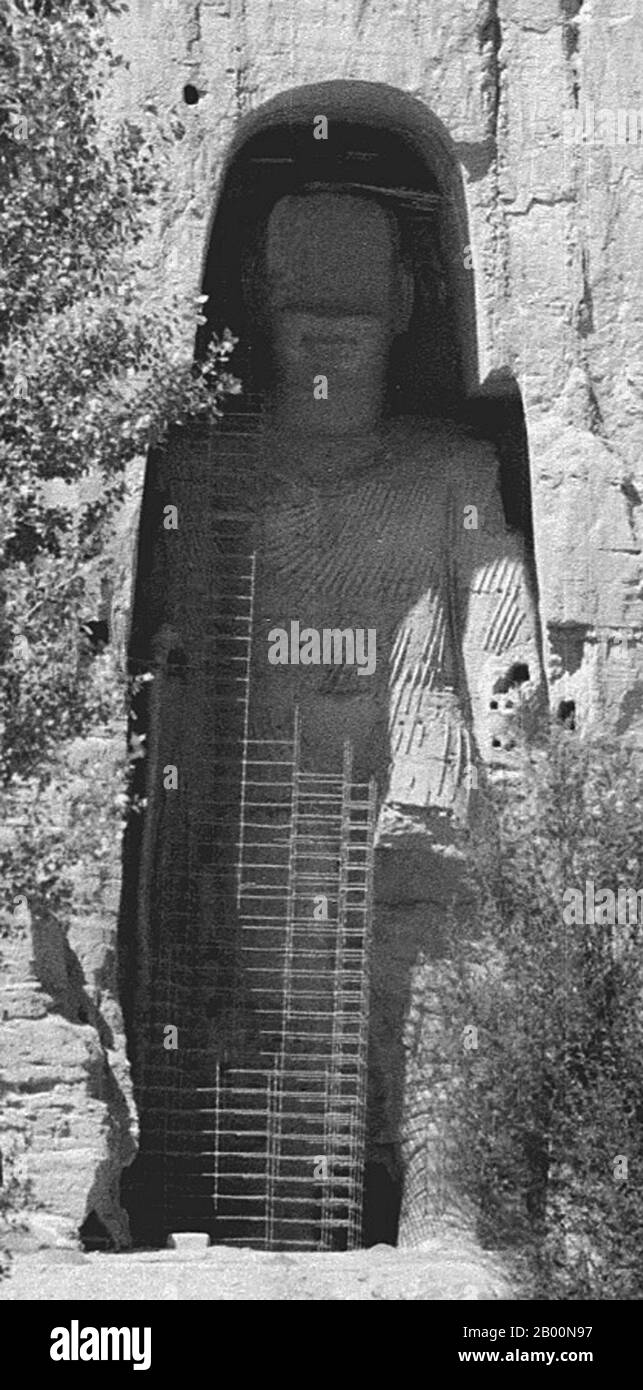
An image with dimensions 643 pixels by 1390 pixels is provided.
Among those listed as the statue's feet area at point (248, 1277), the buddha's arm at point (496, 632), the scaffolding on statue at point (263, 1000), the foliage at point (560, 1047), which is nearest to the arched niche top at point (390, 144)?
the buddha's arm at point (496, 632)

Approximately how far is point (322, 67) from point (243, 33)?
0.49 meters

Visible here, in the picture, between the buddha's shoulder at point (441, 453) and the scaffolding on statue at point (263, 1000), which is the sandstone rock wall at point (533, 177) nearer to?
the buddha's shoulder at point (441, 453)

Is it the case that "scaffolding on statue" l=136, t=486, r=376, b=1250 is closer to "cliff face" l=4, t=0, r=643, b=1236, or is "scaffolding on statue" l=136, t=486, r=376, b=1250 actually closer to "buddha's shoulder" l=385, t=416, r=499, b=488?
"buddha's shoulder" l=385, t=416, r=499, b=488

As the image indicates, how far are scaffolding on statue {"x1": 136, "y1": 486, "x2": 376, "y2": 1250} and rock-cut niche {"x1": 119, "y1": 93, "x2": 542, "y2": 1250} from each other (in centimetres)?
2

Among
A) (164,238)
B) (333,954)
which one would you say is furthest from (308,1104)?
(164,238)

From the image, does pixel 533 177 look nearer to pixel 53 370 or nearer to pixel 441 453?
pixel 441 453

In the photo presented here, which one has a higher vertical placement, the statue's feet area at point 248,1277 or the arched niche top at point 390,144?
the arched niche top at point 390,144

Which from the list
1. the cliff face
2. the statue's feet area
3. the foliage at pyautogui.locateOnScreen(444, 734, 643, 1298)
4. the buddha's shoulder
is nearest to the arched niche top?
the cliff face

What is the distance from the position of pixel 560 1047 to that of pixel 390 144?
6442mm

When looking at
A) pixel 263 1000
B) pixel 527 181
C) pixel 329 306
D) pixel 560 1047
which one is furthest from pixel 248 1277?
→ pixel 527 181

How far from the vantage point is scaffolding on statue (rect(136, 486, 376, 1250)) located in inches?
906

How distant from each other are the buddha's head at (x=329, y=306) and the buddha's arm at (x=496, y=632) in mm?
973

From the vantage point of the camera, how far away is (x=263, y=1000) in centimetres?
2330

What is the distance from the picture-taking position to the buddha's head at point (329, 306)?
24.1 meters
